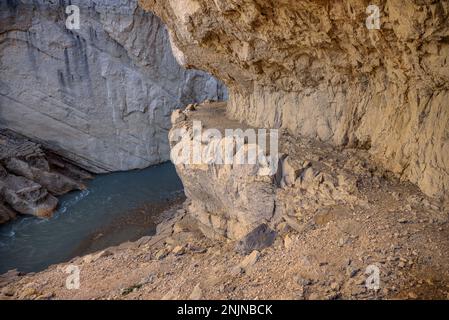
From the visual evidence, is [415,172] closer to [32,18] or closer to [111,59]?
[111,59]

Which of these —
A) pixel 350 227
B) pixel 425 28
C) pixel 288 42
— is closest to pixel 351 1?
pixel 425 28

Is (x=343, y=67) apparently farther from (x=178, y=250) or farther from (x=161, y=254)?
(x=161, y=254)

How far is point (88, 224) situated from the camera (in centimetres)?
1020

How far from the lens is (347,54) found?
17.9 ft

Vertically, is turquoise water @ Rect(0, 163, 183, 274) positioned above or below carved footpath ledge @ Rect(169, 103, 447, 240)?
below

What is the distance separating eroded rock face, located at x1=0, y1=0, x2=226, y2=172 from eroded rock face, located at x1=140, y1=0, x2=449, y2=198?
6.53 metres

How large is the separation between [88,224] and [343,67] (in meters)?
8.01

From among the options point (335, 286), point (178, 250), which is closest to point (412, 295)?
point (335, 286)

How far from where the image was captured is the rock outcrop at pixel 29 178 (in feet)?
35.1

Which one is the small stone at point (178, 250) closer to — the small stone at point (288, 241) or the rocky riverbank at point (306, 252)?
the rocky riverbank at point (306, 252)

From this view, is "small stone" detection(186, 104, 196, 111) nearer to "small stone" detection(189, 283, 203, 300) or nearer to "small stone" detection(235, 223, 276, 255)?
"small stone" detection(235, 223, 276, 255)

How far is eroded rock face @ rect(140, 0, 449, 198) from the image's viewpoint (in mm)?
4316

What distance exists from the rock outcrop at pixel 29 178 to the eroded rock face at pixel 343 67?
267 inches

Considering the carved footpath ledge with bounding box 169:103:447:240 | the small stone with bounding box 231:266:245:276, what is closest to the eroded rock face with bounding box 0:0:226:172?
the carved footpath ledge with bounding box 169:103:447:240
